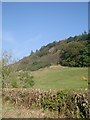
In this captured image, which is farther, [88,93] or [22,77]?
[22,77]

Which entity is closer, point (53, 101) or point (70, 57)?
point (53, 101)

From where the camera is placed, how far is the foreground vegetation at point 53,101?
1130cm

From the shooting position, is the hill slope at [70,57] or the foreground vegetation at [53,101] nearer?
the foreground vegetation at [53,101]

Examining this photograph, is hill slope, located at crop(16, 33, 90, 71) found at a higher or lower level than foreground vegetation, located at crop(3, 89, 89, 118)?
higher

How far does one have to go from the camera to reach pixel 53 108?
500 inches

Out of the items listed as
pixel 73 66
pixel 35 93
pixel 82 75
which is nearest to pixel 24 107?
pixel 35 93

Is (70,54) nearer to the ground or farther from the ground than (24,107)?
farther from the ground

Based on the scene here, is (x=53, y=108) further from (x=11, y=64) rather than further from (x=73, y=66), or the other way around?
(x=73, y=66)

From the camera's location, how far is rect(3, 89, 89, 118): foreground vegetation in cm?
1130

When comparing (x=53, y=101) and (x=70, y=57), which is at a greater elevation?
(x=70, y=57)

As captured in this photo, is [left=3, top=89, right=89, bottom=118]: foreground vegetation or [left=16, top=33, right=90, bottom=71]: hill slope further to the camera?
[left=16, top=33, right=90, bottom=71]: hill slope

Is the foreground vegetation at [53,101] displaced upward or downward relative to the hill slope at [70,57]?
downward

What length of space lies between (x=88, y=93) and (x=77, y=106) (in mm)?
936

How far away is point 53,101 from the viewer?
13070 millimetres
